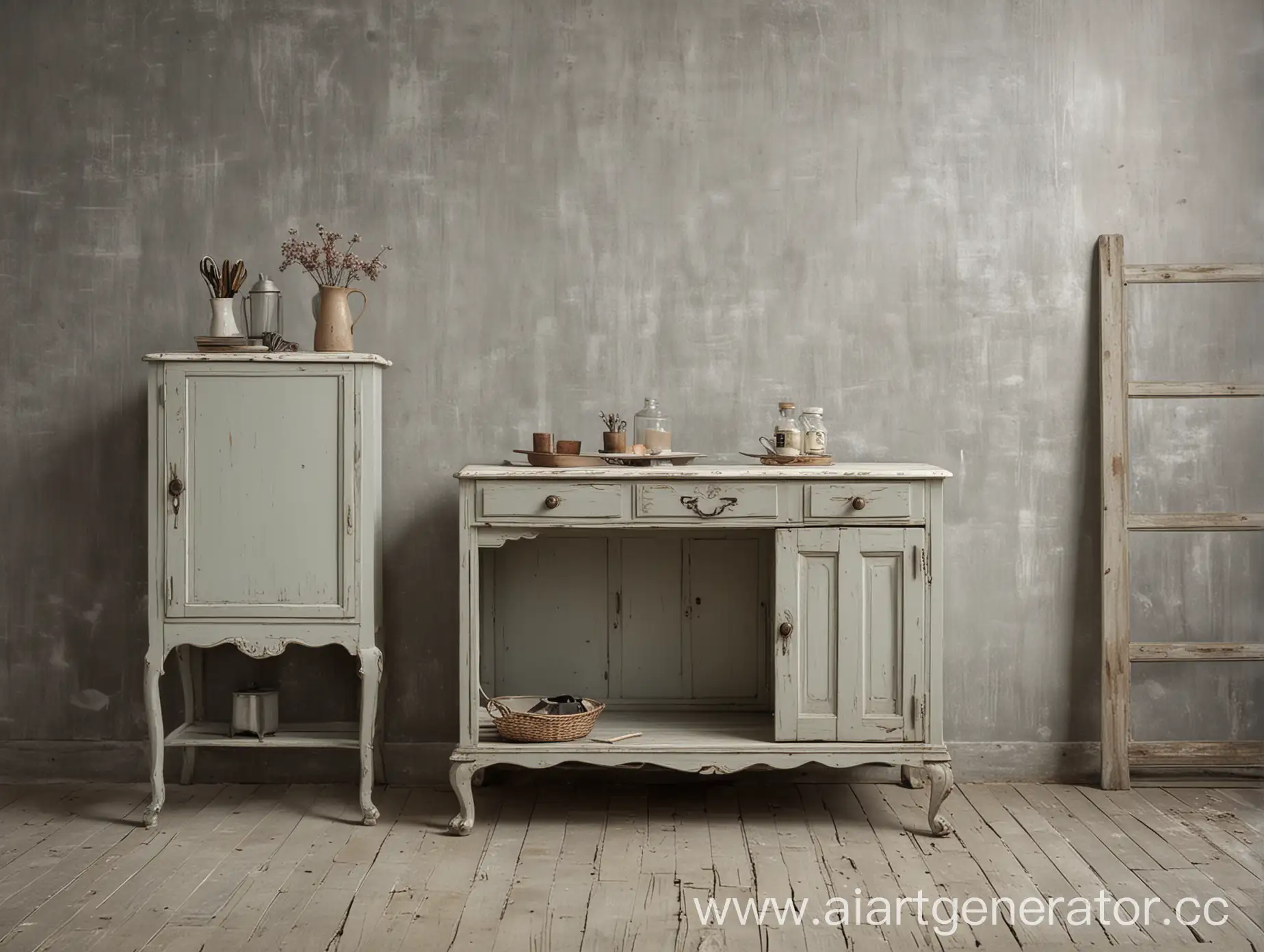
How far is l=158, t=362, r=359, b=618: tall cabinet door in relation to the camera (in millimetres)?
3561

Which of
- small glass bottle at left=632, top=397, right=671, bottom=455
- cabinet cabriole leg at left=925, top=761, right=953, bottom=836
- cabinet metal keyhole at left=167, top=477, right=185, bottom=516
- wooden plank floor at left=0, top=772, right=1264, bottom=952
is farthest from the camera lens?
small glass bottle at left=632, top=397, right=671, bottom=455

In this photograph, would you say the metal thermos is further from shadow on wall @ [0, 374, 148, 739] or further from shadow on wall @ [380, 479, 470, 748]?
shadow on wall @ [380, 479, 470, 748]

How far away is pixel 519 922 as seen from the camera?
2.85 m

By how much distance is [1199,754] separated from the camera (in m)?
3.96

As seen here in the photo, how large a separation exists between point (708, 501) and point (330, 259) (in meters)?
1.52

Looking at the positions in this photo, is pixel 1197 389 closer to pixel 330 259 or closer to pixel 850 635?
pixel 850 635

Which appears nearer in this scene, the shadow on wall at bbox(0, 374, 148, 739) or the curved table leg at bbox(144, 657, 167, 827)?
the curved table leg at bbox(144, 657, 167, 827)

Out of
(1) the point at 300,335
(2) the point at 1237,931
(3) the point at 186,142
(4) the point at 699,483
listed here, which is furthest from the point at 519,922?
(3) the point at 186,142

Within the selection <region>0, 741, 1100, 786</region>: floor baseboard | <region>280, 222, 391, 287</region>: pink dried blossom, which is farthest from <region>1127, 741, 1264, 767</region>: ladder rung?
<region>280, 222, 391, 287</region>: pink dried blossom

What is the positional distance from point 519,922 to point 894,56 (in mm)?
3076

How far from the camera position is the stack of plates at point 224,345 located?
11.9 ft

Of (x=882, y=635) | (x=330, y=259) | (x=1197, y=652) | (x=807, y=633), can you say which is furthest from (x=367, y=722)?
Result: (x=1197, y=652)

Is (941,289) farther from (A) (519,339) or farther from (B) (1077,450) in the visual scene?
(A) (519,339)

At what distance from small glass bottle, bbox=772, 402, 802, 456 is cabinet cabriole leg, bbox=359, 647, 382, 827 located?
4.78 feet
